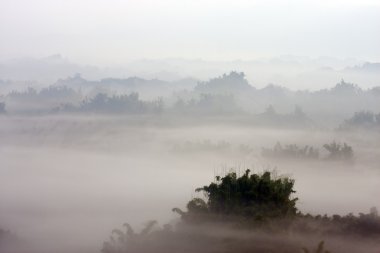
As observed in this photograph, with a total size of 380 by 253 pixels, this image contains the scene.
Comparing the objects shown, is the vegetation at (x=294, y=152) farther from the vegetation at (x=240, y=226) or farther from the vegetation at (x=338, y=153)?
the vegetation at (x=240, y=226)

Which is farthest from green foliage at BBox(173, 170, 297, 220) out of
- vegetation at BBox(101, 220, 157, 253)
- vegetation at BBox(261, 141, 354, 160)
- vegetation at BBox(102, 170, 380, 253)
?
vegetation at BBox(261, 141, 354, 160)

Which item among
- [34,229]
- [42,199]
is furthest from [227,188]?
[42,199]

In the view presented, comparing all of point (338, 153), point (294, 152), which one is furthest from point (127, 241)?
point (294, 152)

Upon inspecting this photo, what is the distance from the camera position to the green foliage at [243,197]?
1783 inches

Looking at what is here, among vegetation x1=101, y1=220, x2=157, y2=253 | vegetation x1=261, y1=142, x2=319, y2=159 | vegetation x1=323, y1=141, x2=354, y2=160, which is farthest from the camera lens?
vegetation x1=261, y1=142, x2=319, y2=159

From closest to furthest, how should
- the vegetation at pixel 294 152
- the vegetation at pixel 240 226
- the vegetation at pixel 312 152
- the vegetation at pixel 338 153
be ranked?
the vegetation at pixel 240 226 < the vegetation at pixel 338 153 < the vegetation at pixel 312 152 < the vegetation at pixel 294 152

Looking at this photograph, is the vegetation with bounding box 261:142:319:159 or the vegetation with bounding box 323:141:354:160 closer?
the vegetation with bounding box 323:141:354:160

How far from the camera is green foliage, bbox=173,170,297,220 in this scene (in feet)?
149

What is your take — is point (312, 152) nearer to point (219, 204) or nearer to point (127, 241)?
point (219, 204)

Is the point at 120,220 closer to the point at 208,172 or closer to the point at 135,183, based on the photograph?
the point at 135,183

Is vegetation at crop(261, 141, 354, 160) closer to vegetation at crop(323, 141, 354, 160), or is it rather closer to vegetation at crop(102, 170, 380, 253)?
vegetation at crop(323, 141, 354, 160)

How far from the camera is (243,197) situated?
45969mm

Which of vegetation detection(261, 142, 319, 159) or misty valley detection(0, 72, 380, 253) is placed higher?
vegetation detection(261, 142, 319, 159)

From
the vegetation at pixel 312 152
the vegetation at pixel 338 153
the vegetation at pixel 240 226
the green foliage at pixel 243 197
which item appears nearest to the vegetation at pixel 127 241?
the vegetation at pixel 240 226
